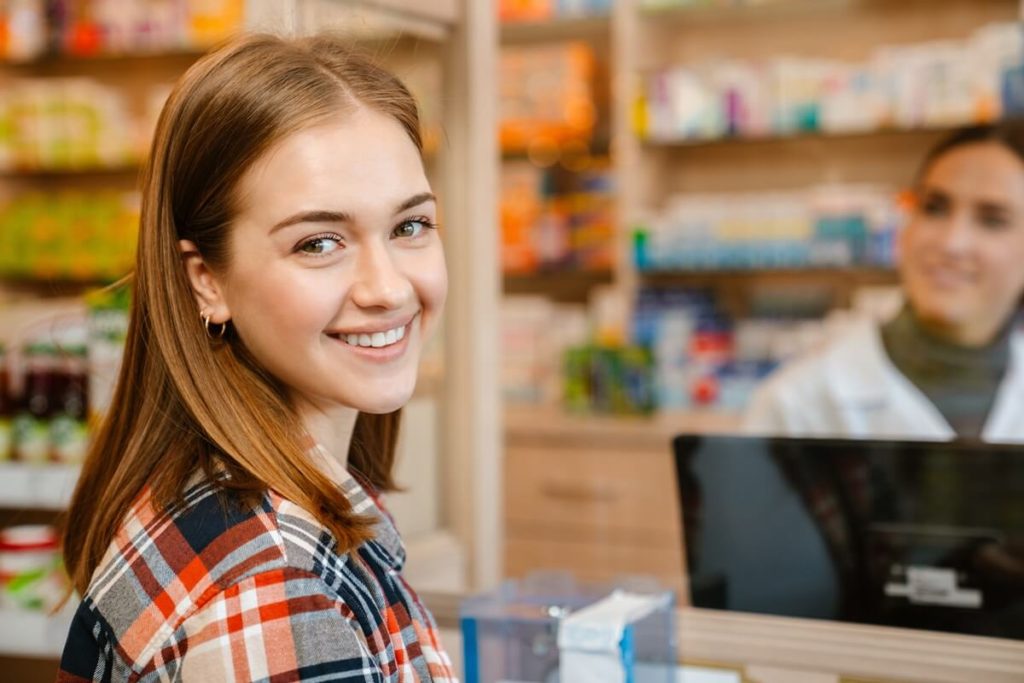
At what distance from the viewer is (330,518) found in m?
1.11

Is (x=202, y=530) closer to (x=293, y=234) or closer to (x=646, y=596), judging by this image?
(x=293, y=234)

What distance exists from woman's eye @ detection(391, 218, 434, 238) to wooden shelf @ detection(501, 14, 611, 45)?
377cm

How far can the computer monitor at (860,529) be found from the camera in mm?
1495

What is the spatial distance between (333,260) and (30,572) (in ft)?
4.64

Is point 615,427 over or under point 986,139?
under

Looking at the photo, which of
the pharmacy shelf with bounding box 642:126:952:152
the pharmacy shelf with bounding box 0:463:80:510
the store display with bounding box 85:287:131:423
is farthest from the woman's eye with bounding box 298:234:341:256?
the pharmacy shelf with bounding box 642:126:952:152

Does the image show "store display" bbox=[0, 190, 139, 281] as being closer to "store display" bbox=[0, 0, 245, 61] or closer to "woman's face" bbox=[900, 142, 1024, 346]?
"store display" bbox=[0, 0, 245, 61]

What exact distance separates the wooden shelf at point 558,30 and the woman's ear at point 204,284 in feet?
12.5

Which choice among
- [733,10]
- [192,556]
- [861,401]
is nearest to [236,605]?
[192,556]

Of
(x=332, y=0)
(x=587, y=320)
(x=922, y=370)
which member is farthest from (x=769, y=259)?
(x=332, y=0)

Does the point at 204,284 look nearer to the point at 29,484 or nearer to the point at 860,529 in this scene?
the point at 860,529

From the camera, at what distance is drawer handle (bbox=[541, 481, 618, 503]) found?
13.9ft

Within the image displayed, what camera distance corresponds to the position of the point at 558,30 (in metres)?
5.05

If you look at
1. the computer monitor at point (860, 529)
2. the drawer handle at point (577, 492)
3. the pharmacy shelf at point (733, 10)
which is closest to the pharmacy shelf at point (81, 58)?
the pharmacy shelf at point (733, 10)
